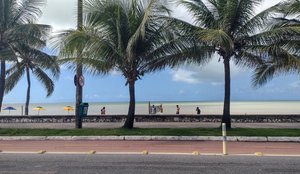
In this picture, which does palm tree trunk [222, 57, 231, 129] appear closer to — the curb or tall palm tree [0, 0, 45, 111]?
the curb

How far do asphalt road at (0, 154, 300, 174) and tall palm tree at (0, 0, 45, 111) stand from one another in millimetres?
9705

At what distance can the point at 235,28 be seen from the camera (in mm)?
17266

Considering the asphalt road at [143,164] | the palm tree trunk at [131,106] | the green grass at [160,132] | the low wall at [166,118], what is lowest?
the asphalt road at [143,164]

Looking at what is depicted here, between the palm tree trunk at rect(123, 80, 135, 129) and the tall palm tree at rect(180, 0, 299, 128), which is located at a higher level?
the tall palm tree at rect(180, 0, 299, 128)

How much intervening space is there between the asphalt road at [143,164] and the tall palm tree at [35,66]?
1164 cm

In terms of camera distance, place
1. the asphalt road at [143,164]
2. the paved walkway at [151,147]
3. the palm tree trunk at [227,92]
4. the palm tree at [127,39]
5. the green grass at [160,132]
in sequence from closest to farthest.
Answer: the asphalt road at [143,164] → the paved walkway at [151,147] → the green grass at [160,132] → the palm tree at [127,39] → the palm tree trunk at [227,92]

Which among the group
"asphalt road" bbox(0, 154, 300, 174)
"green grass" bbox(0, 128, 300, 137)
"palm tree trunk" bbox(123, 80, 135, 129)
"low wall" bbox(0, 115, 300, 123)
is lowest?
"asphalt road" bbox(0, 154, 300, 174)

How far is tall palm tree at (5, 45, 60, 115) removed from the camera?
21641 mm

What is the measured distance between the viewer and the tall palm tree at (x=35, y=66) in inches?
852

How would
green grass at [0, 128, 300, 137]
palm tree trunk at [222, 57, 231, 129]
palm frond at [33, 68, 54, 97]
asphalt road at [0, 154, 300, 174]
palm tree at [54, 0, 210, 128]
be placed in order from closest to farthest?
asphalt road at [0, 154, 300, 174] → green grass at [0, 128, 300, 137] → palm tree at [54, 0, 210, 128] → palm tree trunk at [222, 57, 231, 129] → palm frond at [33, 68, 54, 97]

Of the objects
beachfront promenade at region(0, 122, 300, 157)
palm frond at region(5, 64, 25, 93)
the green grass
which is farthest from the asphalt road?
palm frond at region(5, 64, 25, 93)

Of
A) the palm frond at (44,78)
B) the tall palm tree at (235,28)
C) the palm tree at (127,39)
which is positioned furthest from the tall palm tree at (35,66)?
the tall palm tree at (235,28)

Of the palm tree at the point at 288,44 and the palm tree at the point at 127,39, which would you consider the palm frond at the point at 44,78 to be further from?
the palm tree at the point at 288,44

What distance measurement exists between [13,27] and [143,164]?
1303 cm
